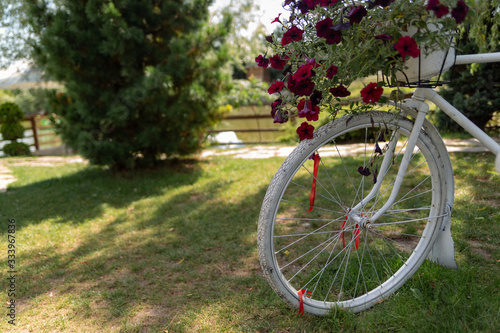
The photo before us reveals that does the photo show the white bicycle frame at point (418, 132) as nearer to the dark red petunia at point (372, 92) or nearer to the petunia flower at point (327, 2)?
the dark red petunia at point (372, 92)

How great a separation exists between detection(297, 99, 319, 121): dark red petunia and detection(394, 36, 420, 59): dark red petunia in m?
0.39

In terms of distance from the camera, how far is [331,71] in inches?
60.3

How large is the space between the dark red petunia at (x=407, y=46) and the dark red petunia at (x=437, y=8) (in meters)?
0.11

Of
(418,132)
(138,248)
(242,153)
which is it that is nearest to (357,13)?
(418,132)

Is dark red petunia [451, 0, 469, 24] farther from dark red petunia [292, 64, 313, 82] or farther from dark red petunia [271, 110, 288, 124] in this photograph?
dark red petunia [271, 110, 288, 124]

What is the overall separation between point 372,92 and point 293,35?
42 centimetres

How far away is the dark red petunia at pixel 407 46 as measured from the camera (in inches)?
54.6

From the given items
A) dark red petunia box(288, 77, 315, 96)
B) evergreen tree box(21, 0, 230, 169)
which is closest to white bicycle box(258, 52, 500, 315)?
dark red petunia box(288, 77, 315, 96)

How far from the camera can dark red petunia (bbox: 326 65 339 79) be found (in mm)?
1527

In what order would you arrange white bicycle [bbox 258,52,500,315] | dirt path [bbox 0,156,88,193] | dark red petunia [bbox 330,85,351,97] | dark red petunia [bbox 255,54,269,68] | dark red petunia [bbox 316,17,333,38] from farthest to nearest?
1. dirt path [bbox 0,156,88,193]
2. dark red petunia [bbox 255,54,269,68]
3. white bicycle [bbox 258,52,500,315]
4. dark red petunia [bbox 330,85,351,97]
5. dark red petunia [bbox 316,17,333,38]

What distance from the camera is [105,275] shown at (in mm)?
2637

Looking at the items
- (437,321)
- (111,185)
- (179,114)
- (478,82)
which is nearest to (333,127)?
(437,321)

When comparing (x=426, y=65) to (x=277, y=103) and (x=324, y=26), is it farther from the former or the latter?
(x=277, y=103)

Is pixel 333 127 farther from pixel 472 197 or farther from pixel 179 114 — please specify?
pixel 179 114
